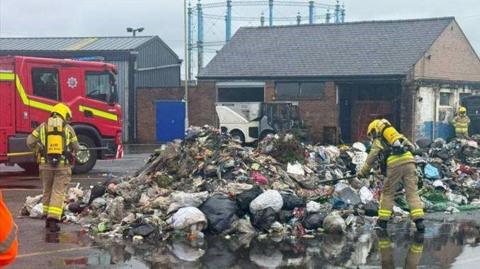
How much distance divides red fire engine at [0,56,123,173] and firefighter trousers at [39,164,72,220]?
20.6 ft

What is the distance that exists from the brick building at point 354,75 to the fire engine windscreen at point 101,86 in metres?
15.8

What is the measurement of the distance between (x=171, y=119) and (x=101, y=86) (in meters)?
11.9

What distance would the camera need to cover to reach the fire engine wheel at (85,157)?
18156mm

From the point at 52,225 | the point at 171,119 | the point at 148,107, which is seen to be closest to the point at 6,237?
the point at 52,225

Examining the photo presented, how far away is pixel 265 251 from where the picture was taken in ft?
30.0

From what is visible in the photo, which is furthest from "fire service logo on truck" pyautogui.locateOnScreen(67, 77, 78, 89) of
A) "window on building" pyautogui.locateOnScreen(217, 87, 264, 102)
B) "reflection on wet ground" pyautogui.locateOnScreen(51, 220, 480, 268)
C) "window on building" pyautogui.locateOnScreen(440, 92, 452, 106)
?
"window on building" pyautogui.locateOnScreen(440, 92, 452, 106)

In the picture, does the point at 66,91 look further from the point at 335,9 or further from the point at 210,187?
the point at 335,9

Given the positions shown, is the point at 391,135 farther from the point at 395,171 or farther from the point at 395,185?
the point at 395,185

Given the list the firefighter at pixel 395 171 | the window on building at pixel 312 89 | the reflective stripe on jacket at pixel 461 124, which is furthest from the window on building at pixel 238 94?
the firefighter at pixel 395 171

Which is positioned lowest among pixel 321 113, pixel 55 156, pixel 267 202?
pixel 267 202

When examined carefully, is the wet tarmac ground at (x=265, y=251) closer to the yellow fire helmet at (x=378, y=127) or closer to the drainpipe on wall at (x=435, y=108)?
the yellow fire helmet at (x=378, y=127)

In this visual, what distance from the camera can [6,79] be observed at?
56.3 ft

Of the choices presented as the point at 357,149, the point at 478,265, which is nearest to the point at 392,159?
the point at 478,265

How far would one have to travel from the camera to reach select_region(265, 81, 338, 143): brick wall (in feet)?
110
